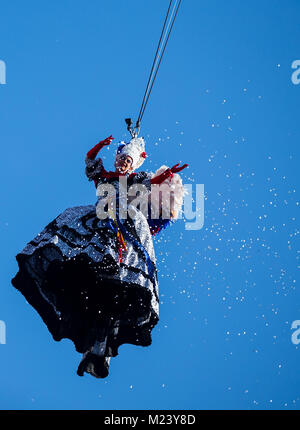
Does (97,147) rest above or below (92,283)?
above

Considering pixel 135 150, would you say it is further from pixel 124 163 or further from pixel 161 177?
pixel 161 177

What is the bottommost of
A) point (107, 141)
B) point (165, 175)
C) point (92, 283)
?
point (92, 283)

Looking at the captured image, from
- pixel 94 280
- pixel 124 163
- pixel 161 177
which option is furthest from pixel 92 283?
pixel 124 163

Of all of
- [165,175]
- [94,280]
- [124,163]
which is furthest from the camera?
[124,163]

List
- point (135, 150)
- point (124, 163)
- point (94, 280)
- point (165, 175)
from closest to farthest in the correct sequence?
point (94, 280)
point (165, 175)
point (124, 163)
point (135, 150)

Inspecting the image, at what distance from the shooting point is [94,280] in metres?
5.69

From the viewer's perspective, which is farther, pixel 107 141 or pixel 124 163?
pixel 124 163

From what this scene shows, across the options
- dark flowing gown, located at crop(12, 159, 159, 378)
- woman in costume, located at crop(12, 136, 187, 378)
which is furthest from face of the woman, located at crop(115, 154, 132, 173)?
dark flowing gown, located at crop(12, 159, 159, 378)

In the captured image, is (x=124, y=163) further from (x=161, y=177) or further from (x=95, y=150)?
(x=161, y=177)

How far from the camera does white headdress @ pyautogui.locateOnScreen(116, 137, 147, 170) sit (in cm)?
705

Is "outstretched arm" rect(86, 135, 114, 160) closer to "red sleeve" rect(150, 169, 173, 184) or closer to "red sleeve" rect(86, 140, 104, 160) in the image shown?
"red sleeve" rect(86, 140, 104, 160)

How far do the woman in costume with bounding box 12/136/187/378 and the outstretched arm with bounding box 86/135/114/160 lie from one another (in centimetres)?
84

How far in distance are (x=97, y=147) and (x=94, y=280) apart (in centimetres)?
196

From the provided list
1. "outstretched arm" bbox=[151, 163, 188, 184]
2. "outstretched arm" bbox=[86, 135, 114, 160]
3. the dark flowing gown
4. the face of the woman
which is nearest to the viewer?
the dark flowing gown
